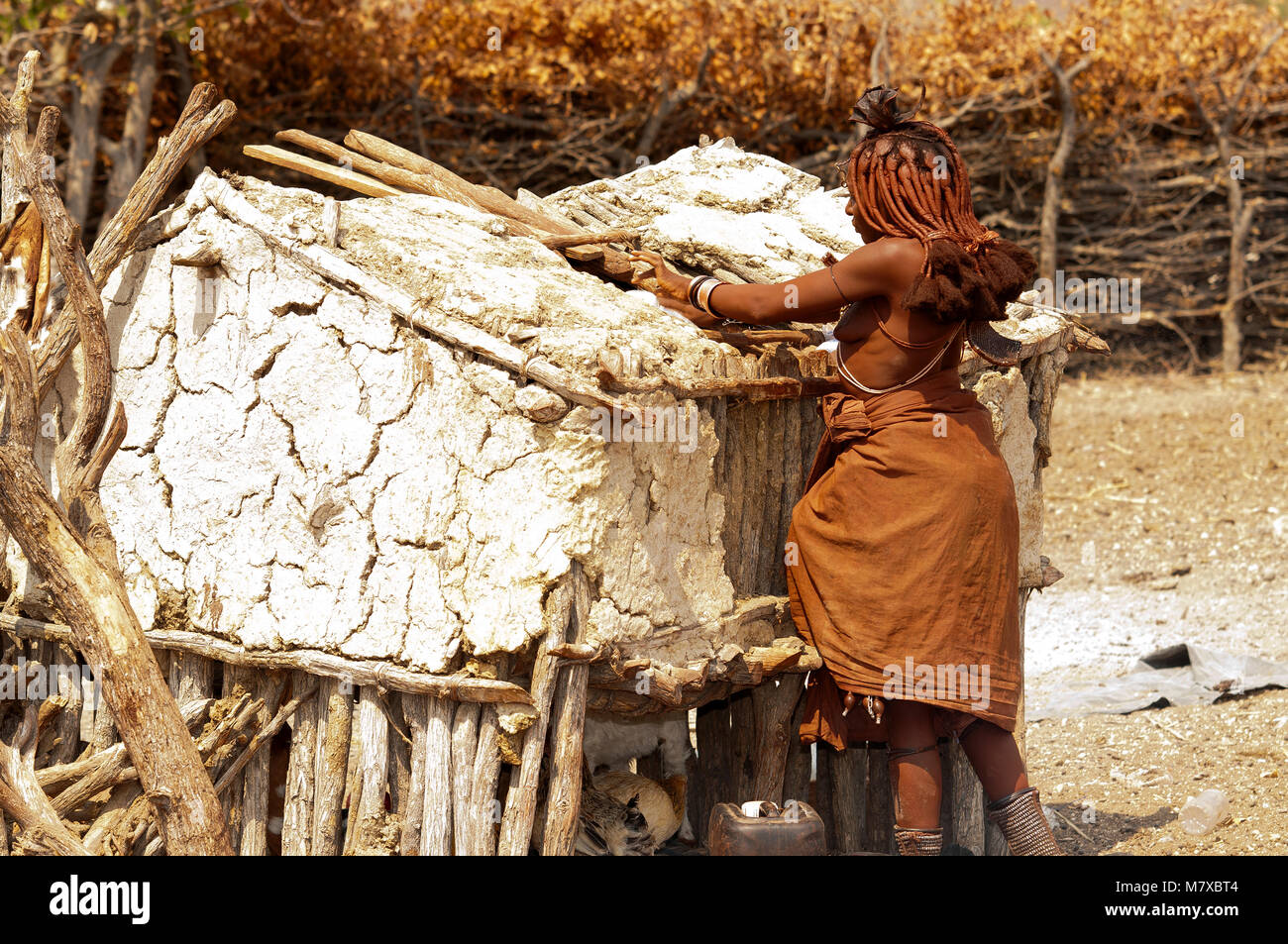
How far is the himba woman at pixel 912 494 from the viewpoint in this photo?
3.60 metres

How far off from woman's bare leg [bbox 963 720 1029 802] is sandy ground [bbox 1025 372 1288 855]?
1.06m

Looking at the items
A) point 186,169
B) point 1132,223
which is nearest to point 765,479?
point 186,169

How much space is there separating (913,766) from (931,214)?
1.43 metres

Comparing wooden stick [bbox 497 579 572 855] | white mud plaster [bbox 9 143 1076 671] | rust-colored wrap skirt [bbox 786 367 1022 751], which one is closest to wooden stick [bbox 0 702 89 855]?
white mud plaster [bbox 9 143 1076 671]

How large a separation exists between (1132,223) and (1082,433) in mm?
2293

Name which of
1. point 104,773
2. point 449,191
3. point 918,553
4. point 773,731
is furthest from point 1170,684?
point 104,773

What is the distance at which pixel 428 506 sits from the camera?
3.51m

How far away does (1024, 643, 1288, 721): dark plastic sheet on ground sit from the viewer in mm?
6289

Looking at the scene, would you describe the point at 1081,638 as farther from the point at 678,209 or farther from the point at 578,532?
the point at 578,532

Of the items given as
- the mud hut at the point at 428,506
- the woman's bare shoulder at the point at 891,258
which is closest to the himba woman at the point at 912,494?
the woman's bare shoulder at the point at 891,258

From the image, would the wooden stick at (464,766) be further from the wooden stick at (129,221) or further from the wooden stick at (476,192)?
the wooden stick at (129,221)

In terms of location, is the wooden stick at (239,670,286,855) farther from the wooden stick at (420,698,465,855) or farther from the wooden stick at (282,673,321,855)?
the wooden stick at (420,698,465,855)

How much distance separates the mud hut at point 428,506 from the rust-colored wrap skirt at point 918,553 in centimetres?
22

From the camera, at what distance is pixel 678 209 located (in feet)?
15.2
